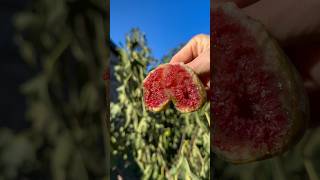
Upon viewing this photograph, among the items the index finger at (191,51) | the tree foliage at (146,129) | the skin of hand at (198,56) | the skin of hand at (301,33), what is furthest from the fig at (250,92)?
the tree foliage at (146,129)

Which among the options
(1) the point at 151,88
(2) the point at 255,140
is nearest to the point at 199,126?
(1) the point at 151,88

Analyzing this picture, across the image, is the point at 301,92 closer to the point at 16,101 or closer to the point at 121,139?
the point at 16,101

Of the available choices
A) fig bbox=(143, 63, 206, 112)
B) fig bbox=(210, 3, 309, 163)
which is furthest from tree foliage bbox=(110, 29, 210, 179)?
fig bbox=(210, 3, 309, 163)

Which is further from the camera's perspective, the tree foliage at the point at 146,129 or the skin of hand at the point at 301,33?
the tree foliage at the point at 146,129

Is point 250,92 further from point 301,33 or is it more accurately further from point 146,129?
point 146,129

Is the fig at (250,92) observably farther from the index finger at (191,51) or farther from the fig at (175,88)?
the index finger at (191,51)

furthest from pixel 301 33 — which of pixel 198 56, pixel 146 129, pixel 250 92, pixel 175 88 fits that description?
pixel 146 129
